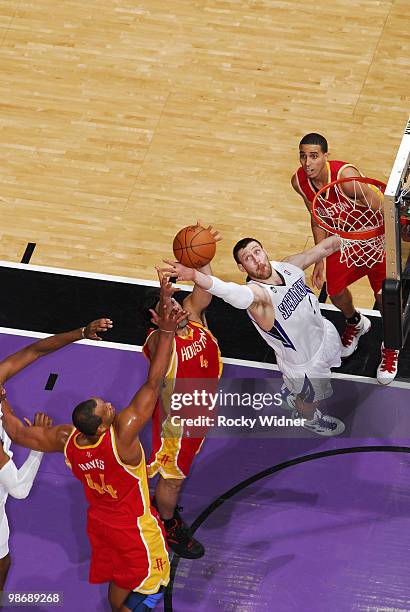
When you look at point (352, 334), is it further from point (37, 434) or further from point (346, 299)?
point (37, 434)

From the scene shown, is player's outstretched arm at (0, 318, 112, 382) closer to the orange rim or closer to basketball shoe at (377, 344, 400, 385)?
the orange rim

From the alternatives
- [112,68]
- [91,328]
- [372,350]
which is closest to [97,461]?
[91,328]

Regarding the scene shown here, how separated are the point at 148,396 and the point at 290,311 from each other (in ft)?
4.58

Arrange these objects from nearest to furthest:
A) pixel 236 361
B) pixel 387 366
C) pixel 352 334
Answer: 1. pixel 387 366
2. pixel 352 334
3. pixel 236 361

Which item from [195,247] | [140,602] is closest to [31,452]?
[140,602]

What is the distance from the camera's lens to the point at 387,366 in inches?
343

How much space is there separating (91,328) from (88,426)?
2.59ft

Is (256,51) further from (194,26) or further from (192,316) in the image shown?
(192,316)

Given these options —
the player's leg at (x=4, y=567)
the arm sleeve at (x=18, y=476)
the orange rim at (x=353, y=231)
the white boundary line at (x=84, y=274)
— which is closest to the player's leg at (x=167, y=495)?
the arm sleeve at (x=18, y=476)

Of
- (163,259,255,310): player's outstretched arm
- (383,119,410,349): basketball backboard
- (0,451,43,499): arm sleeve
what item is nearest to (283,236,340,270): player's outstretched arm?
(383,119,410,349): basketball backboard

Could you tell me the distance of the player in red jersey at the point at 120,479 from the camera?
6621mm

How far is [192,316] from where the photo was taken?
7.90m

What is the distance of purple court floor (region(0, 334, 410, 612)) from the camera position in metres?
7.57

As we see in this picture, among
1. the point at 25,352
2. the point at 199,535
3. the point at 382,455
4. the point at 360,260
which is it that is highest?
the point at 360,260
